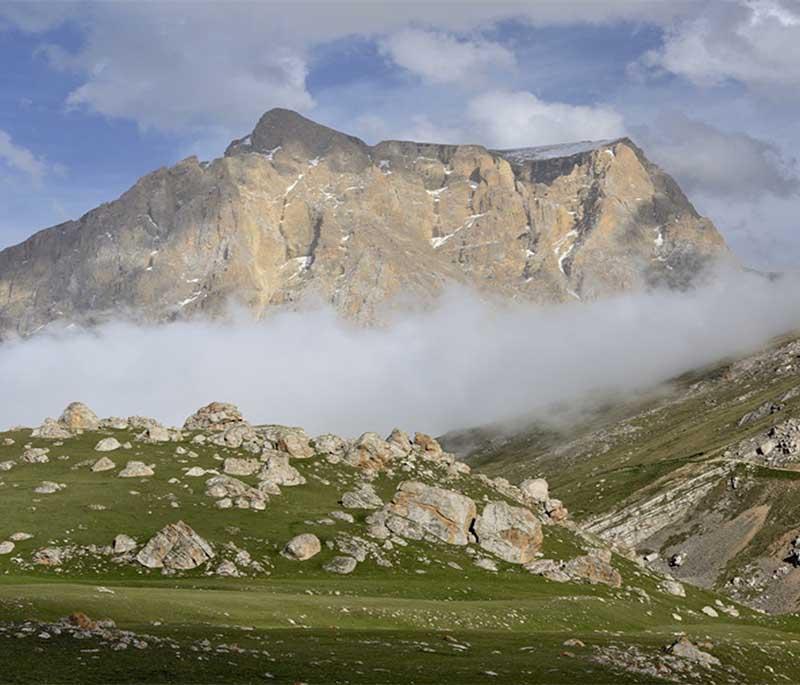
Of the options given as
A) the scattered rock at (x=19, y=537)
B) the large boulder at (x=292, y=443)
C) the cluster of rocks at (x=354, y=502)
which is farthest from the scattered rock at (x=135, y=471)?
the scattered rock at (x=19, y=537)

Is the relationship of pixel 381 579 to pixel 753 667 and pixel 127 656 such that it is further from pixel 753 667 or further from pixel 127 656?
pixel 127 656

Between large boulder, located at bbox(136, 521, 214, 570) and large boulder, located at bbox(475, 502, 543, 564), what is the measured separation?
51.6 metres

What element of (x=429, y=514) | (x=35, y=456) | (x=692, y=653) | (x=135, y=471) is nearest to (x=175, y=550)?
(x=135, y=471)

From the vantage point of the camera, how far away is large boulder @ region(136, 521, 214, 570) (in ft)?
354

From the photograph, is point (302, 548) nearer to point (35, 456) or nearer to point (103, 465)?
point (103, 465)

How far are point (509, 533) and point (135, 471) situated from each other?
62.9 m

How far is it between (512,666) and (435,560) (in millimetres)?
76817

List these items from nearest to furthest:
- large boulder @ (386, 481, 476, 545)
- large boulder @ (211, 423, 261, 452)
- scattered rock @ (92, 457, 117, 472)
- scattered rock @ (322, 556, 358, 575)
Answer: scattered rock @ (322, 556, 358, 575) → large boulder @ (386, 481, 476, 545) → scattered rock @ (92, 457, 117, 472) → large boulder @ (211, 423, 261, 452)

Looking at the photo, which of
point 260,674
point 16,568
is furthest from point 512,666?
point 16,568

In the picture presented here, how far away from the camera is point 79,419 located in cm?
17412

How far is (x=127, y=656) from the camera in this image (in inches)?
1697

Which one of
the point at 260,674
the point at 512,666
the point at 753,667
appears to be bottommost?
the point at 753,667

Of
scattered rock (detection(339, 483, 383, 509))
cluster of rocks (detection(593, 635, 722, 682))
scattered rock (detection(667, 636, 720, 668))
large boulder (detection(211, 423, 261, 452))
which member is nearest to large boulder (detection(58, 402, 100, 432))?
large boulder (detection(211, 423, 261, 452))

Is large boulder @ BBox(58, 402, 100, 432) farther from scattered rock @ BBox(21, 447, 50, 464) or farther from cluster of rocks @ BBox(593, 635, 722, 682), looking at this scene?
cluster of rocks @ BBox(593, 635, 722, 682)
